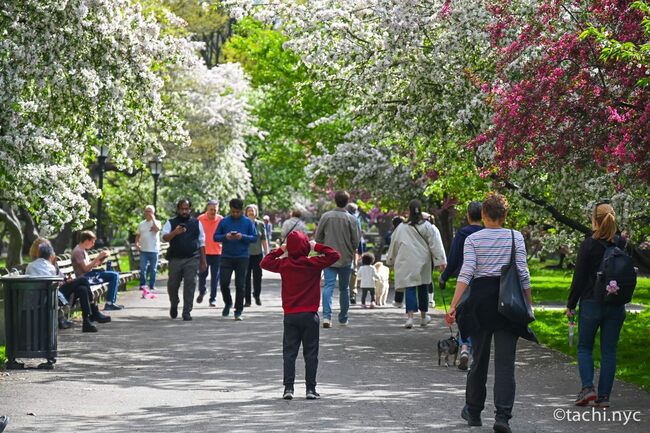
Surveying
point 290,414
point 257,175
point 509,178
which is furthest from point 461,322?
point 257,175

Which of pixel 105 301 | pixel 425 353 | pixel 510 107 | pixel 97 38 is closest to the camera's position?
pixel 510 107

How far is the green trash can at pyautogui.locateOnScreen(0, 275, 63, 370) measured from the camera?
12484 mm

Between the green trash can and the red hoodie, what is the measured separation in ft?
9.21

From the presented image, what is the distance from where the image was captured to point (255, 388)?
11297 mm

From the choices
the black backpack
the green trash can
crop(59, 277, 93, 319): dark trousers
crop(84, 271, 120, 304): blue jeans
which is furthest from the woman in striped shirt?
crop(84, 271, 120, 304): blue jeans

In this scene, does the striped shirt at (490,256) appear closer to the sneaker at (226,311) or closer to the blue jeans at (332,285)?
the blue jeans at (332,285)

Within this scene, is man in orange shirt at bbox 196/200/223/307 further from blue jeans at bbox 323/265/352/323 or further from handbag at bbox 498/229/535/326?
handbag at bbox 498/229/535/326

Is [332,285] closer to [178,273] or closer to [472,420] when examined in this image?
[178,273]

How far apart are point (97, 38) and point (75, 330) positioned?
3.86 metres

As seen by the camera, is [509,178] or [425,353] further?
[509,178]

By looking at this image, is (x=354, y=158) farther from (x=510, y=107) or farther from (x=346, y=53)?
(x=510, y=107)

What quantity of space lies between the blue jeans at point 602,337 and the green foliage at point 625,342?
1.34 m

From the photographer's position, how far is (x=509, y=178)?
16406 mm

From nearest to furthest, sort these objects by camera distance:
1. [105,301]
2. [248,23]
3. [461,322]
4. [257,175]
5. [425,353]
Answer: [461,322] < [425,353] < [105,301] < [248,23] < [257,175]
